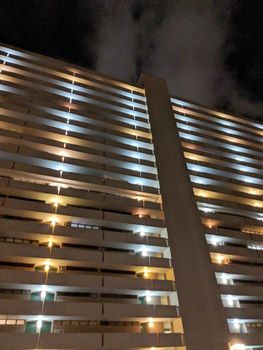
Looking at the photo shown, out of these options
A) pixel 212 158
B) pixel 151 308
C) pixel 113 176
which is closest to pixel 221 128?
pixel 212 158

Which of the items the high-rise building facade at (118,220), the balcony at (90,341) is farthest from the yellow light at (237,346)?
the balcony at (90,341)

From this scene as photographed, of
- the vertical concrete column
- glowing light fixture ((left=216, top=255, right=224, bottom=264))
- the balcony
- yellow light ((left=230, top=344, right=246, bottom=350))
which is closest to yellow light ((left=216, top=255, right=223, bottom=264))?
glowing light fixture ((left=216, top=255, right=224, bottom=264))

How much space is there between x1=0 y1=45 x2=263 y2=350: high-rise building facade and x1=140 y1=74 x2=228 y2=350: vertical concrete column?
0.09 m

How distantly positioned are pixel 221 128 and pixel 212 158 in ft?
24.6

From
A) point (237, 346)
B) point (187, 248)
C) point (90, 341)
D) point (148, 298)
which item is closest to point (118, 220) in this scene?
point (187, 248)

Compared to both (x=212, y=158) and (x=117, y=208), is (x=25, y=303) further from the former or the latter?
(x=212, y=158)

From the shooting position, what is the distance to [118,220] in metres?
23.9

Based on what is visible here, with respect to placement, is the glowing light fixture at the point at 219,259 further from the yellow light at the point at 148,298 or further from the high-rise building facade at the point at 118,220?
the yellow light at the point at 148,298

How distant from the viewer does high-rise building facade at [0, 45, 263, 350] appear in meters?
18.7

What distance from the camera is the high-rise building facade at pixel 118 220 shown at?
735 inches

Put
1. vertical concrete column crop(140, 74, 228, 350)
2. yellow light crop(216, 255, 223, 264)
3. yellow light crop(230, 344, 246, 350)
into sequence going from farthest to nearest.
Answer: yellow light crop(216, 255, 223, 264) < yellow light crop(230, 344, 246, 350) < vertical concrete column crop(140, 74, 228, 350)

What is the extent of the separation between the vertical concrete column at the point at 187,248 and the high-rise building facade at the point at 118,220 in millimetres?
90

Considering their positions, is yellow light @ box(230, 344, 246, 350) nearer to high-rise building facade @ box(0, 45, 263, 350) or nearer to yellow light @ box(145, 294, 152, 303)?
high-rise building facade @ box(0, 45, 263, 350)

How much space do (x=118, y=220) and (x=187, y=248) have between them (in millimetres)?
5948
